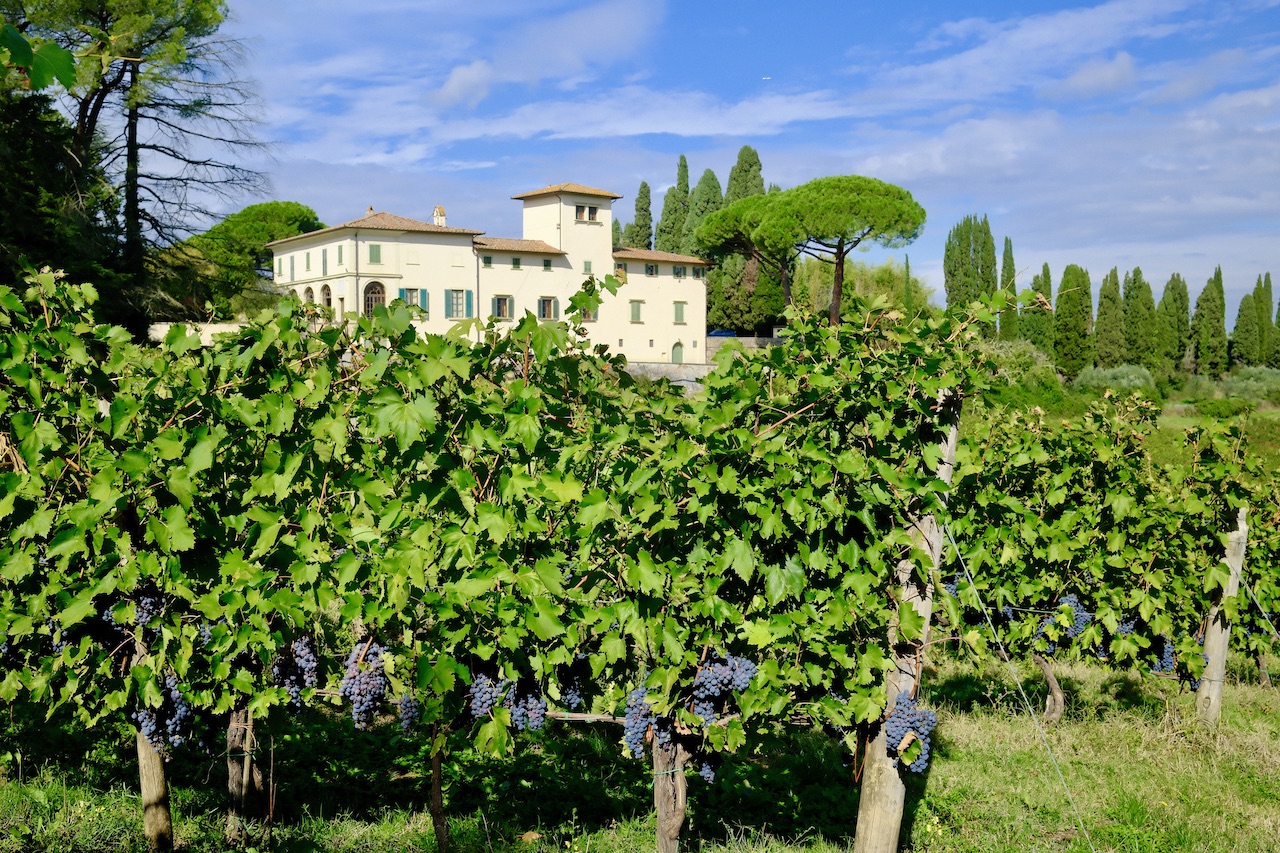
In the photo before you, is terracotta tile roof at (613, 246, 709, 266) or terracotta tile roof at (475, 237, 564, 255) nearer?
terracotta tile roof at (475, 237, 564, 255)

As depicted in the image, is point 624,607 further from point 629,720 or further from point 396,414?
point 396,414

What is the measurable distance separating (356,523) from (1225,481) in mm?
5325

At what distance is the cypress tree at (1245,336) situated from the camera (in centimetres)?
4316

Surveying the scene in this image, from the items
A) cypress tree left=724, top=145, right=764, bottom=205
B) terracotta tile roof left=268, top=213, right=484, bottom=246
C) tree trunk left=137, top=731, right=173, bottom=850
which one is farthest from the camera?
cypress tree left=724, top=145, right=764, bottom=205

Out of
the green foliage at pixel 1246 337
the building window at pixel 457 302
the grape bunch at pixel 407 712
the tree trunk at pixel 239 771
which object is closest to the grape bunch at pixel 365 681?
the grape bunch at pixel 407 712

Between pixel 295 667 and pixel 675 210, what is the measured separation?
5663cm

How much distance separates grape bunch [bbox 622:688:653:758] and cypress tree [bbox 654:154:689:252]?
5565 cm

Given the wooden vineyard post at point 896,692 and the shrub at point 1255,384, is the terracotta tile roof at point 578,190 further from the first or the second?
the wooden vineyard post at point 896,692

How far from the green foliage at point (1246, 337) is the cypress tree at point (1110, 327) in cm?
626

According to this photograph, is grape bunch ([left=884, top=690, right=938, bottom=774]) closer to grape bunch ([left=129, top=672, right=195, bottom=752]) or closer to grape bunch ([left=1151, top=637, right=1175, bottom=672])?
grape bunch ([left=129, top=672, right=195, bottom=752])

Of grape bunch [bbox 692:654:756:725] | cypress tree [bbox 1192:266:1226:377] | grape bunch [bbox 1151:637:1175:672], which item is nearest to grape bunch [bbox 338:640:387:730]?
grape bunch [bbox 692:654:756:725]

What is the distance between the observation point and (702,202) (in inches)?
2221

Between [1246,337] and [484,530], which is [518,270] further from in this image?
[484,530]

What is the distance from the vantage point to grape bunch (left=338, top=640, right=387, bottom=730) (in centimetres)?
376
